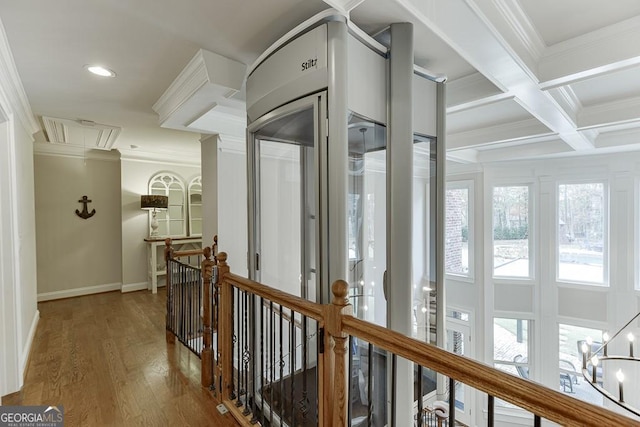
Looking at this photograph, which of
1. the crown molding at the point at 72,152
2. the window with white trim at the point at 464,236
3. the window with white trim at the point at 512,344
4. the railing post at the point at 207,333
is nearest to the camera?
the railing post at the point at 207,333

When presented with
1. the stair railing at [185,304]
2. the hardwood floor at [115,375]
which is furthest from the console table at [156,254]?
the stair railing at [185,304]

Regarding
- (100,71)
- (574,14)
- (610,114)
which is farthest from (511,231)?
(100,71)

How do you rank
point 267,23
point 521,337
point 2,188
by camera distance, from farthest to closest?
Answer: point 521,337, point 2,188, point 267,23

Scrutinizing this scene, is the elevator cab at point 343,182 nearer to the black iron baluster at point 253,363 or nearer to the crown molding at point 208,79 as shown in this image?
the black iron baluster at point 253,363

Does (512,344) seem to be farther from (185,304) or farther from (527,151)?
(185,304)

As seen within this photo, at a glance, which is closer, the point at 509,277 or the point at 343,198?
the point at 343,198

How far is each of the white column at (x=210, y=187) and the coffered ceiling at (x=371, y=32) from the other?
596 millimetres

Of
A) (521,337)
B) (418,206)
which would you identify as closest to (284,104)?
(418,206)

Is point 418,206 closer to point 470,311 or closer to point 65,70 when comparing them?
point 65,70

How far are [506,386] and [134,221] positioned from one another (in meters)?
5.92

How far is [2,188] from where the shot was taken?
2273 mm

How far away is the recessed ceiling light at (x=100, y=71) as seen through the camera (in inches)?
88.6

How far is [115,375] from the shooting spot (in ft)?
8.36

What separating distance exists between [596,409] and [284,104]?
171 cm
